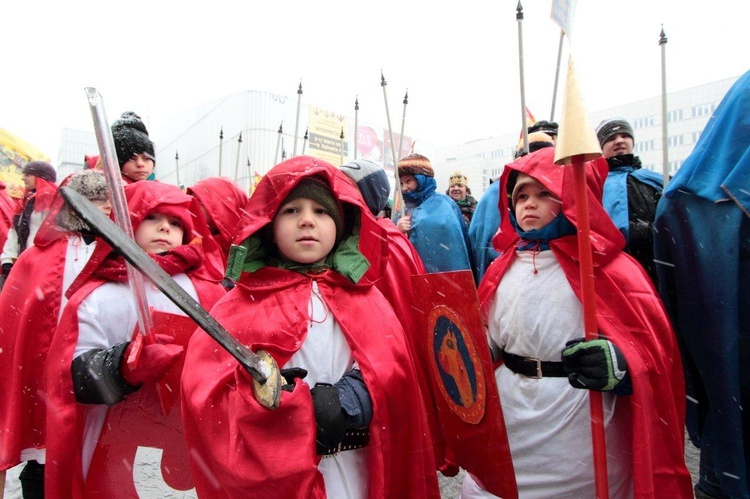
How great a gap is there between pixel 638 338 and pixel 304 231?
4.49 ft

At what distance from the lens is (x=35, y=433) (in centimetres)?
256

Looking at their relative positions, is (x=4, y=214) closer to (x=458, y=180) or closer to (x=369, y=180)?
(x=458, y=180)

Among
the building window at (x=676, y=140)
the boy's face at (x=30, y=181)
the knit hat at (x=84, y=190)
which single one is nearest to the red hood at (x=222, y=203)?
the knit hat at (x=84, y=190)

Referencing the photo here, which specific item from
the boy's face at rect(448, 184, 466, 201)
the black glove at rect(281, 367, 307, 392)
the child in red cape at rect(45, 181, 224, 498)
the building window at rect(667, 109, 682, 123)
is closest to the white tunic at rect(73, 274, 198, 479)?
the child in red cape at rect(45, 181, 224, 498)

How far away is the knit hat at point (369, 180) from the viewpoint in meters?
2.45

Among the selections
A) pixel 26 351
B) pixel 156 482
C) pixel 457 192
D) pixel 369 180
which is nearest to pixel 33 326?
pixel 26 351

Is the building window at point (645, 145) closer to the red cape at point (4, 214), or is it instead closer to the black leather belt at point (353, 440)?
the red cape at point (4, 214)

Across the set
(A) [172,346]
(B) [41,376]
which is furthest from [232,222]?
(A) [172,346]

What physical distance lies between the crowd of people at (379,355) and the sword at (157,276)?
0.28 metres

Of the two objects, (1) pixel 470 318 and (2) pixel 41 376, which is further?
(2) pixel 41 376

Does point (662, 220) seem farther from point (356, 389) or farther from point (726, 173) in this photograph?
point (356, 389)

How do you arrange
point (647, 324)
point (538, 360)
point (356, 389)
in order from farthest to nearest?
point (538, 360) < point (647, 324) < point (356, 389)

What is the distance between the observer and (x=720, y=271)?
79.6 inches

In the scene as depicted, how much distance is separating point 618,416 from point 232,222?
314cm
